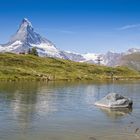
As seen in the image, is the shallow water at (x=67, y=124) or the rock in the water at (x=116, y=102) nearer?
the shallow water at (x=67, y=124)

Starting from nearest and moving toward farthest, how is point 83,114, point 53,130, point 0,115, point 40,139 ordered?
point 40,139 < point 53,130 < point 0,115 < point 83,114

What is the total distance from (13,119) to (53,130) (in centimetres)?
824

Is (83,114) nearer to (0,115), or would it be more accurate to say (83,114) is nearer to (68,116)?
(68,116)

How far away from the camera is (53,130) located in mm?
38094

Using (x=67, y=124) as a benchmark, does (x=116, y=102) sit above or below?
above

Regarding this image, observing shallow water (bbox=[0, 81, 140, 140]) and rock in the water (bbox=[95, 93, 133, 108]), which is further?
rock in the water (bbox=[95, 93, 133, 108])

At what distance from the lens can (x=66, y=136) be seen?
Result: 3534 centimetres

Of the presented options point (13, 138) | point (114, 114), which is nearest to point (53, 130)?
point (13, 138)

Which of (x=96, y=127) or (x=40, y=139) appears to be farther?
(x=96, y=127)

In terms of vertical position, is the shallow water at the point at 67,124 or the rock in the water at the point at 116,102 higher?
the rock in the water at the point at 116,102

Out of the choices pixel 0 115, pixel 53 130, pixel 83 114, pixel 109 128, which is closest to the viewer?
pixel 53 130

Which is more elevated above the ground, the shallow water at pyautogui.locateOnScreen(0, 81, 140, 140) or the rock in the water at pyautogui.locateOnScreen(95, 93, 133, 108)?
the rock in the water at pyautogui.locateOnScreen(95, 93, 133, 108)

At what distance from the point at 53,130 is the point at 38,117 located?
9.16 metres

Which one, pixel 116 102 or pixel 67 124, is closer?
pixel 67 124
